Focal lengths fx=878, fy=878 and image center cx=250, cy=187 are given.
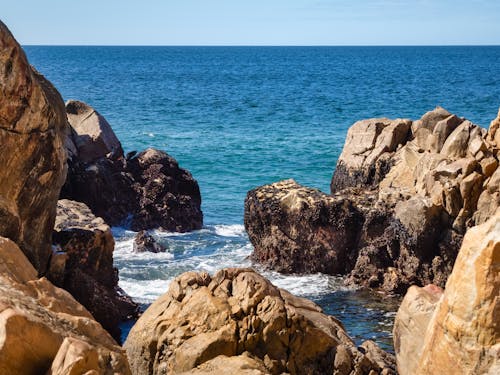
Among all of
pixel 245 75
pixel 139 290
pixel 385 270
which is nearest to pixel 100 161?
pixel 139 290

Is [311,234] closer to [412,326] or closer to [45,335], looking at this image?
[412,326]

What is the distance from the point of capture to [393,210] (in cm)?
2367

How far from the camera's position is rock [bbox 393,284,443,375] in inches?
461

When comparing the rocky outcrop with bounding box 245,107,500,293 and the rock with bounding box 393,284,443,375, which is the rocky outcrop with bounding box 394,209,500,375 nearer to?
the rock with bounding box 393,284,443,375

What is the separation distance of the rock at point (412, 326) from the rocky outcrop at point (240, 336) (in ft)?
2.86

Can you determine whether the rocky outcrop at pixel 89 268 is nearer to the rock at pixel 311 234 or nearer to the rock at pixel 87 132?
the rock at pixel 311 234

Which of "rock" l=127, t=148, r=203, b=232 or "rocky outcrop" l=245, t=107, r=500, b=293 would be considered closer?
"rocky outcrop" l=245, t=107, r=500, b=293

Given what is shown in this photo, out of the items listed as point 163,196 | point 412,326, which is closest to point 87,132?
point 163,196

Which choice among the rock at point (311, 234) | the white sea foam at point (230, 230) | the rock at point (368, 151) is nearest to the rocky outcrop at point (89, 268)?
the rock at point (311, 234)

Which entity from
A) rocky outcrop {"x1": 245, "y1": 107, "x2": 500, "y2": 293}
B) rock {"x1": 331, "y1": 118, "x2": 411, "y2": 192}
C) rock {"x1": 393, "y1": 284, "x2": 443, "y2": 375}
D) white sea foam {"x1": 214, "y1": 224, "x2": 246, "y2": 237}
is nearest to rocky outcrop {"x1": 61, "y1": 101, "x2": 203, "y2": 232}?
white sea foam {"x1": 214, "y1": 224, "x2": 246, "y2": 237}

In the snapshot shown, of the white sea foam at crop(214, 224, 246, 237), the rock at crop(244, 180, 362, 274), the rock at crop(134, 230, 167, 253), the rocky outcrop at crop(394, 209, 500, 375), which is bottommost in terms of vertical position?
the white sea foam at crop(214, 224, 246, 237)

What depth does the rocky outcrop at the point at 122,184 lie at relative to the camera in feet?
93.8

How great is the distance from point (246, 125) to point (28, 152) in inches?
1733

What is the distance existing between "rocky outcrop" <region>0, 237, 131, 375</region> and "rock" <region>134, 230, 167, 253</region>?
1576 cm
